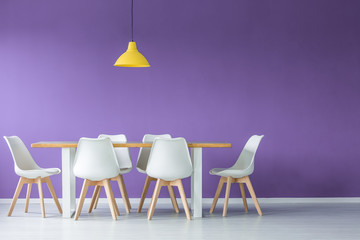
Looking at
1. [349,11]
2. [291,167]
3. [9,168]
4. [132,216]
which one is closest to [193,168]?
[132,216]

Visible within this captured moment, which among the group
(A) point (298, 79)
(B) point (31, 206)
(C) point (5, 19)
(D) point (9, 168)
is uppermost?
(C) point (5, 19)

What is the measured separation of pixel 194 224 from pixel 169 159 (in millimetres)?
640

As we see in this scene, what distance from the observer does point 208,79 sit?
19.1 ft

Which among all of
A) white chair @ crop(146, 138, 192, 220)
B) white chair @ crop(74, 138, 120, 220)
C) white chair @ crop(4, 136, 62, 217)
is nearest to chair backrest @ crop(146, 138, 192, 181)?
white chair @ crop(146, 138, 192, 220)

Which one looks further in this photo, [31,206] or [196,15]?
[196,15]

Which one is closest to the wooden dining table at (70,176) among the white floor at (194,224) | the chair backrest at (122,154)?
the white floor at (194,224)

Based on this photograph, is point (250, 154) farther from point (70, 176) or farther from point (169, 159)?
point (70, 176)

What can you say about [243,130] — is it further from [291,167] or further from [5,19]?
[5,19]

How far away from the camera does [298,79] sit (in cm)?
582

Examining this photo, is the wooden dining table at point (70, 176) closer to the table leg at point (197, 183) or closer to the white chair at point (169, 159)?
the table leg at point (197, 183)

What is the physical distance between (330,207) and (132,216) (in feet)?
7.54

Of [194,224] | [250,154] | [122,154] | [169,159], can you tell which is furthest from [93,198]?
[250,154]

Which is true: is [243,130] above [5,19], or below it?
below

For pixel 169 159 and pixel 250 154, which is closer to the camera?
pixel 169 159
